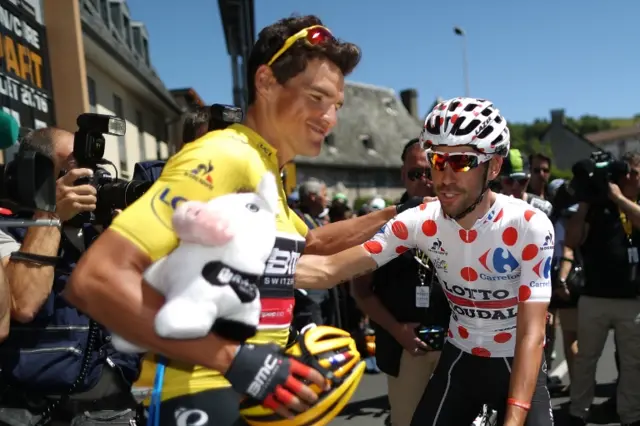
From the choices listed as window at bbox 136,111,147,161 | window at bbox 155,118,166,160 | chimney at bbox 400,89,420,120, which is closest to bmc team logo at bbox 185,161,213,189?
window at bbox 136,111,147,161

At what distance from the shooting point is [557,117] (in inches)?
2840

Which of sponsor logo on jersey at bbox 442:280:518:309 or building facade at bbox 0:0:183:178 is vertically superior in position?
building facade at bbox 0:0:183:178

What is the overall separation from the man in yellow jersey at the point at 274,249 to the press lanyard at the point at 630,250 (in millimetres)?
4660

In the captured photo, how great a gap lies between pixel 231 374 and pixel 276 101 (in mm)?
854

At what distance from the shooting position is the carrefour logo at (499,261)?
2.82 metres

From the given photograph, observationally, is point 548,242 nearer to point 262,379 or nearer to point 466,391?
point 466,391

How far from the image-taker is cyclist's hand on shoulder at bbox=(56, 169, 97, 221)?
8.44 feet

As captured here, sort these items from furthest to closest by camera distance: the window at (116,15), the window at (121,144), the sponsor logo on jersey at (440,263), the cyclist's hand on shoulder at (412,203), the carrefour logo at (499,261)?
the window at (116,15)
the window at (121,144)
the cyclist's hand on shoulder at (412,203)
the sponsor logo on jersey at (440,263)
the carrefour logo at (499,261)

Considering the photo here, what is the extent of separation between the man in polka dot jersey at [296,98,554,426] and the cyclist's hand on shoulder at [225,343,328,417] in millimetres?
992

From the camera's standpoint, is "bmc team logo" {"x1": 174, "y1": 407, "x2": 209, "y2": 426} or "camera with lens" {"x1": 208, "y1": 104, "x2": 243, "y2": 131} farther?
"camera with lens" {"x1": 208, "y1": 104, "x2": 243, "y2": 131}

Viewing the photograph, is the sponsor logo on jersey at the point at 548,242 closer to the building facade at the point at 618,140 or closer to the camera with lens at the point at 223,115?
the camera with lens at the point at 223,115

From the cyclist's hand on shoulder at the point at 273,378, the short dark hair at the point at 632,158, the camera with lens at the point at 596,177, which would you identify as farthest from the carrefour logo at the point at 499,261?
the short dark hair at the point at 632,158

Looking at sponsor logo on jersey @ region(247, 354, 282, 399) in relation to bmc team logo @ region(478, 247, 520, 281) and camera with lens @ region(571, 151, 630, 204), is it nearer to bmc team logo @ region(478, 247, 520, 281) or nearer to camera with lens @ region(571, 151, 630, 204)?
bmc team logo @ region(478, 247, 520, 281)

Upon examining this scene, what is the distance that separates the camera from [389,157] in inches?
1953
